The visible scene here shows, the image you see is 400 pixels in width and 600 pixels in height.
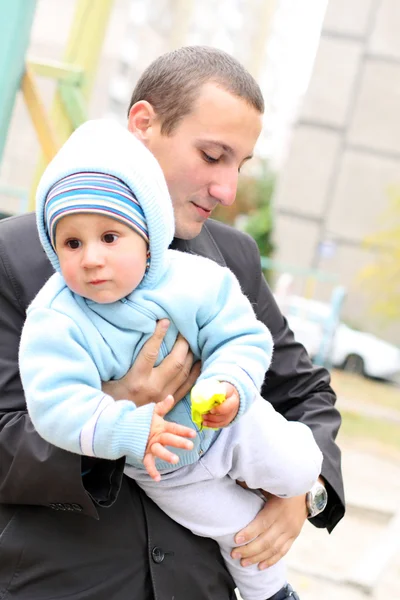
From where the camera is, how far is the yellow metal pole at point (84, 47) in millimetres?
4160

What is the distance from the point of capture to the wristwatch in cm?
212

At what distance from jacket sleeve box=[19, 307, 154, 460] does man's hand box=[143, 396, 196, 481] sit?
0.04 ft

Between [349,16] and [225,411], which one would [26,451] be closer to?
[225,411]

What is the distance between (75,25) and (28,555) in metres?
3.11

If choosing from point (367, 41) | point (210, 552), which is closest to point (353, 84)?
point (367, 41)

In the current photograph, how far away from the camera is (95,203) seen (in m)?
1.66

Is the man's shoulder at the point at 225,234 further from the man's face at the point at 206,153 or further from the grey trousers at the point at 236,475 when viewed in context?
the grey trousers at the point at 236,475

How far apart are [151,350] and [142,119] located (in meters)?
0.66

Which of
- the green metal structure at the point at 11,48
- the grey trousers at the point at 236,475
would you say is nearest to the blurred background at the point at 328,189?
the green metal structure at the point at 11,48

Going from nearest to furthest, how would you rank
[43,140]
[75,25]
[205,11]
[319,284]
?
[43,140] < [75,25] < [319,284] < [205,11]

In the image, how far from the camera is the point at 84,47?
171 inches

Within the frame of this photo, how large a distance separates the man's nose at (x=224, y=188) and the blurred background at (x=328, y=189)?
4.02 ft

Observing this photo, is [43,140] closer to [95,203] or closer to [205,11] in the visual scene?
[95,203]

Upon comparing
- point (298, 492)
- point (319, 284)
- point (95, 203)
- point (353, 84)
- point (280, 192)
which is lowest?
point (319, 284)
